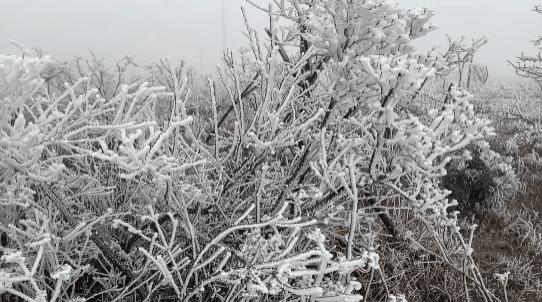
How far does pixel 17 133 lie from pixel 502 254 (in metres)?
4.28

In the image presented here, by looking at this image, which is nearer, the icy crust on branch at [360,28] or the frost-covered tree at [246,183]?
the frost-covered tree at [246,183]

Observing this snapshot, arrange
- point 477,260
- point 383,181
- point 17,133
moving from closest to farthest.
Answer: point 17,133 < point 383,181 < point 477,260

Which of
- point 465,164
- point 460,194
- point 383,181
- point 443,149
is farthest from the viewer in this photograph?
point 465,164

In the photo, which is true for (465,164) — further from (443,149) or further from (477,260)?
(443,149)

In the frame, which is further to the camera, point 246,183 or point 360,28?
point 360,28

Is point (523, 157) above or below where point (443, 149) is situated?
below

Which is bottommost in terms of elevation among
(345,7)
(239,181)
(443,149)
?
(239,181)

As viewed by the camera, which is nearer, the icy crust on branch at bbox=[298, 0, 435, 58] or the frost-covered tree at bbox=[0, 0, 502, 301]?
the frost-covered tree at bbox=[0, 0, 502, 301]

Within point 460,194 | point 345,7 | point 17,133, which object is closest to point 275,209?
point 345,7

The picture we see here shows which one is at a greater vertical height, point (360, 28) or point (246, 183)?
point (360, 28)

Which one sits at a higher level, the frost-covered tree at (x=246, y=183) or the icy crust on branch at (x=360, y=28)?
the icy crust on branch at (x=360, y=28)

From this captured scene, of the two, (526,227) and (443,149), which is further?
(526,227)

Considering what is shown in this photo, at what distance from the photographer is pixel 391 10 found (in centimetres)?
271

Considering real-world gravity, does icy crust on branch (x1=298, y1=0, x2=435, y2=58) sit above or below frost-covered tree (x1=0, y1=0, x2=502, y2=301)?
above
